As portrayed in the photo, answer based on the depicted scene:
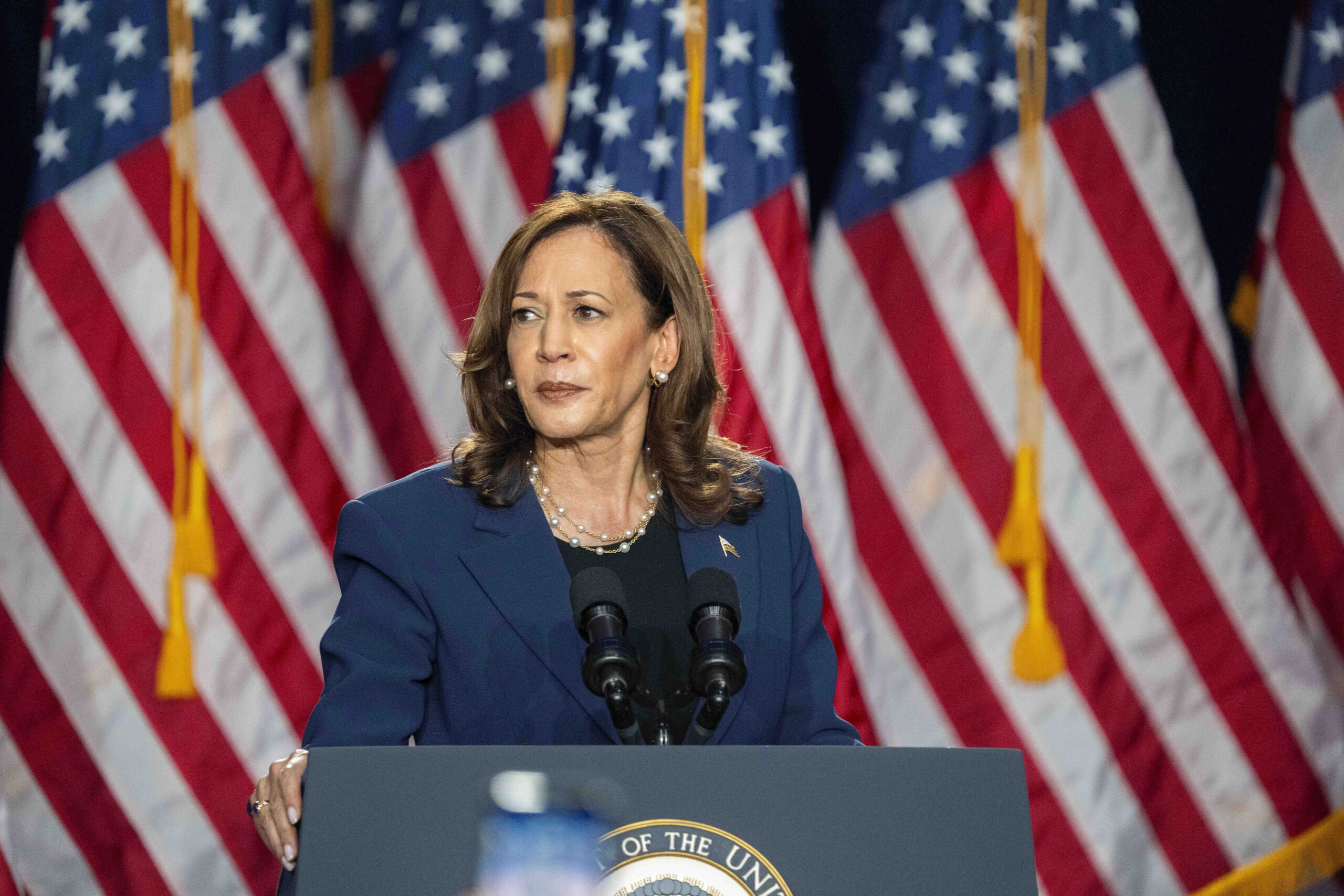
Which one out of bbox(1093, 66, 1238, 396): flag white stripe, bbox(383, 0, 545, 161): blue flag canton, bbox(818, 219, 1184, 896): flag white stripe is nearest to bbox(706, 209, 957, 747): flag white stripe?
bbox(818, 219, 1184, 896): flag white stripe

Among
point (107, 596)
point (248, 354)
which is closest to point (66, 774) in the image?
point (107, 596)

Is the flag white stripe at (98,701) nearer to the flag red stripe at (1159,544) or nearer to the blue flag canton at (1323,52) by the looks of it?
the flag red stripe at (1159,544)

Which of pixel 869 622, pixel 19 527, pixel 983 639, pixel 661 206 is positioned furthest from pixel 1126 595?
pixel 19 527

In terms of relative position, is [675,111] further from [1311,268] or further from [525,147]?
[1311,268]

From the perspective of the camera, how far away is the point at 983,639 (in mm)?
3229

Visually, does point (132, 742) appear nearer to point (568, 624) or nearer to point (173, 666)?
point (173, 666)

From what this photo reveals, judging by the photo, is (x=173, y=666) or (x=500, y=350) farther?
(x=173, y=666)

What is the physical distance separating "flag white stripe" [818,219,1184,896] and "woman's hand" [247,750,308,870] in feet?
7.63

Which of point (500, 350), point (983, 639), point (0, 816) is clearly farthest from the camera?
point (983, 639)

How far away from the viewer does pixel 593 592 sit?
4.02 ft

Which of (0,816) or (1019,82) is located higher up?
(1019,82)

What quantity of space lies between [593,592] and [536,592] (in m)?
0.36

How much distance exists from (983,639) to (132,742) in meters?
2.12

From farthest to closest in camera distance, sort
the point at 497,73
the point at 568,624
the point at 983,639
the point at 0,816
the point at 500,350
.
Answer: the point at 497,73 < the point at 983,639 < the point at 0,816 < the point at 500,350 < the point at 568,624
